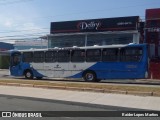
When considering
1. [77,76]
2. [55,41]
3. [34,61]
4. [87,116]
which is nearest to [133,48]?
[77,76]

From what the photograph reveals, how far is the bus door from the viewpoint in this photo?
107 feet

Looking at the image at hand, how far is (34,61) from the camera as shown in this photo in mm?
31344

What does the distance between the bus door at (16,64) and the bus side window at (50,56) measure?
3460 millimetres

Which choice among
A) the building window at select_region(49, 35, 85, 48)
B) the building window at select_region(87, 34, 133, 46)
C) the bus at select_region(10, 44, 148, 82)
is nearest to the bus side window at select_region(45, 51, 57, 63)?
the bus at select_region(10, 44, 148, 82)

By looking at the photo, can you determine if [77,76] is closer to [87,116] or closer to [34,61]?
[34,61]

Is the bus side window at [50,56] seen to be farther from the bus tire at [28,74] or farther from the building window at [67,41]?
the building window at [67,41]

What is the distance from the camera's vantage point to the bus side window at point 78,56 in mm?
28197

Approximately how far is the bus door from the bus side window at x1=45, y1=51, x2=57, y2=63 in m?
3.46

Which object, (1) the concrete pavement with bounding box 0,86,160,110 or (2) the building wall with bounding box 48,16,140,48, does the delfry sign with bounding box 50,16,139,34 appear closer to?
(2) the building wall with bounding box 48,16,140,48

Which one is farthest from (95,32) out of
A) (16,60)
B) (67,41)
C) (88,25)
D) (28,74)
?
(28,74)

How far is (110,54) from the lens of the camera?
26734mm

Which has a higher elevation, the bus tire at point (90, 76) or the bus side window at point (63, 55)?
the bus side window at point (63, 55)

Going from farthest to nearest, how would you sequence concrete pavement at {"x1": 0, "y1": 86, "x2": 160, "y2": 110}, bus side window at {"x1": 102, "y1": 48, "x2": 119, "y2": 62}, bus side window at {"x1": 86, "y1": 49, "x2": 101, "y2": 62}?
bus side window at {"x1": 86, "y1": 49, "x2": 101, "y2": 62}, bus side window at {"x1": 102, "y1": 48, "x2": 119, "y2": 62}, concrete pavement at {"x1": 0, "y1": 86, "x2": 160, "y2": 110}

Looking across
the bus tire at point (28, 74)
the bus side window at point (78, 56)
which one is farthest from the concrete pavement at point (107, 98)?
the bus tire at point (28, 74)
